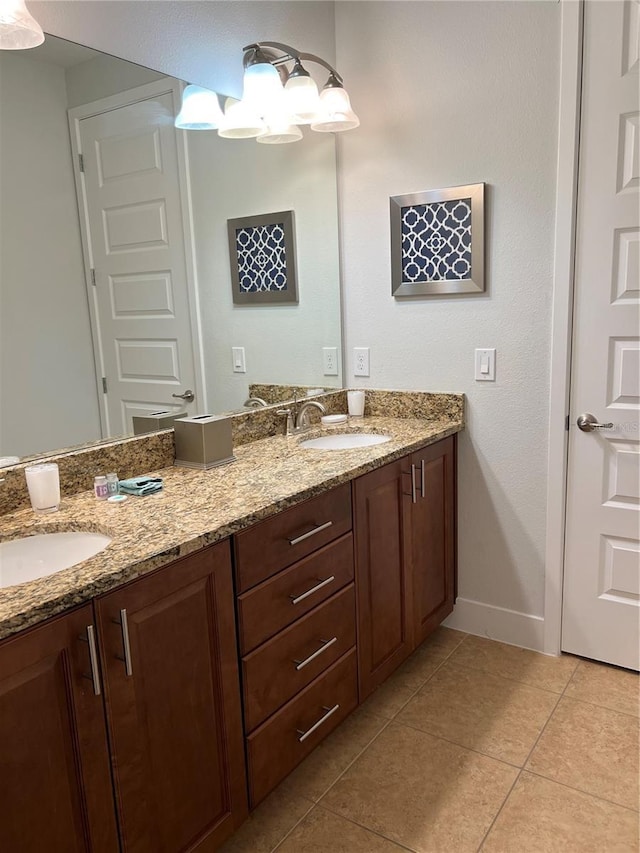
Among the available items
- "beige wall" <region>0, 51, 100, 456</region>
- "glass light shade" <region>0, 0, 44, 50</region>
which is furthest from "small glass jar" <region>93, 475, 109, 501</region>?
"glass light shade" <region>0, 0, 44, 50</region>

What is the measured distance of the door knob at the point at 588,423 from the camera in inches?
86.9

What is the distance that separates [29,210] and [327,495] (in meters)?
1.06

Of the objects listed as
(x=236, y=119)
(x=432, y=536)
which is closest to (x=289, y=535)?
(x=432, y=536)

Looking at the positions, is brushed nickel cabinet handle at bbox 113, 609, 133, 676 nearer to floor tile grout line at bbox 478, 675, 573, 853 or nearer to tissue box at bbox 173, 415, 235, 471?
tissue box at bbox 173, 415, 235, 471

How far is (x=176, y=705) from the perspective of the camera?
4.35 feet

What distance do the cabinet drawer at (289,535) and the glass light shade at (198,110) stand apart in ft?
4.10

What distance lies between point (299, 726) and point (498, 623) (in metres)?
1.15

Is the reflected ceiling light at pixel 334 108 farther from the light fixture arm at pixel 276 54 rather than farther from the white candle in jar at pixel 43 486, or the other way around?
the white candle in jar at pixel 43 486

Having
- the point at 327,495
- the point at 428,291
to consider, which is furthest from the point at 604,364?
the point at 327,495

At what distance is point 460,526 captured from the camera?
8.49 ft

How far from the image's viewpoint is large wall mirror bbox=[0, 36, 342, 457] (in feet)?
5.13

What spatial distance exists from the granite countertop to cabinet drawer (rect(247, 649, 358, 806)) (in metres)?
0.55

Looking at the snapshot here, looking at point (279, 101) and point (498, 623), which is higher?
point (279, 101)

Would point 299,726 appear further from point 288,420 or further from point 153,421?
point 288,420
